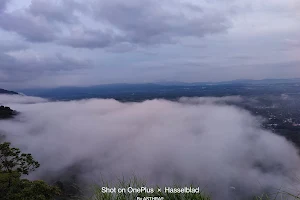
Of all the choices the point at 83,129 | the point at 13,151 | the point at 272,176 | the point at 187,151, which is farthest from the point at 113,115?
the point at 13,151

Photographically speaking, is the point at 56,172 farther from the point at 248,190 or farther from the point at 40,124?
the point at 40,124

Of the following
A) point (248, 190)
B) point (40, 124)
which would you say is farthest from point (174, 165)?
point (40, 124)

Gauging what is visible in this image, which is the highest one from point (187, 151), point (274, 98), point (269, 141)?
point (274, 98)

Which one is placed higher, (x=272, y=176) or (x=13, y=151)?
(x=13, y=151)

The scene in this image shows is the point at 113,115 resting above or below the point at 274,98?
below

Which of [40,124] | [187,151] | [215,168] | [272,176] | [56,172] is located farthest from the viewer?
[40,124]

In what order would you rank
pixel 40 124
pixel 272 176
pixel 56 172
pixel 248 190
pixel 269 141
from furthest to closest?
pixel 40 124
pixel 269 141
pixel 272 176
pixel 56 172
pixel 248 190

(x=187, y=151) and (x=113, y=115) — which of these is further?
(x=113, y=115)

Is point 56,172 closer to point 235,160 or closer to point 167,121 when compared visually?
point 235,160

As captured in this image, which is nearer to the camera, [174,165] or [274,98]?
[174,165]
